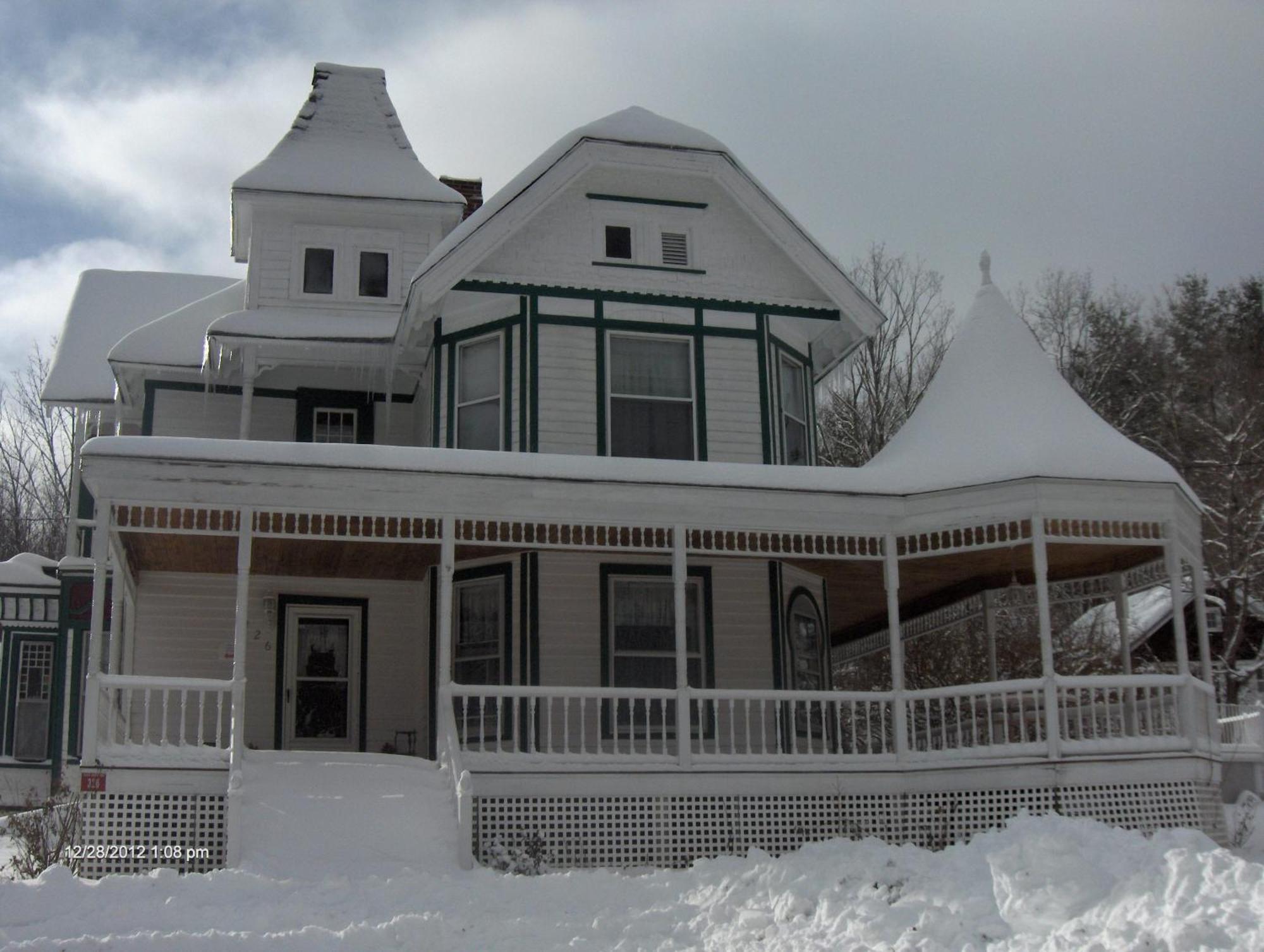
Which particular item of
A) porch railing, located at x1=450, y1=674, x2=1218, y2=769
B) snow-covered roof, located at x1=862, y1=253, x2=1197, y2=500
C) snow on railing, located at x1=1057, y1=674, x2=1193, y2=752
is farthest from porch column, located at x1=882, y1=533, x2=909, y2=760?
snow on railing, located at x1=1057, y1=674, x2=1193, y2=752

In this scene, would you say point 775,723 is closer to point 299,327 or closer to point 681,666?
point 681,666

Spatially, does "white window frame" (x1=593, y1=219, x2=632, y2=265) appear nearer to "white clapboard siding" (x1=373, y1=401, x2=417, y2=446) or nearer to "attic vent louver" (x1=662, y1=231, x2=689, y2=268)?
"attic vent louver" (x1=662, y1=231, x2=689, y2=268)

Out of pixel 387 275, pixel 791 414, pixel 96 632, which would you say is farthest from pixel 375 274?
pixel 96 632

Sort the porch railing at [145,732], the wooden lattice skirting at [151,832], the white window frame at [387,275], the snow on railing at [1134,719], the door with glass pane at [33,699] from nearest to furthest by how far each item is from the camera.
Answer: the wooden lattice skirting at [151,832] → the porch railing at [145,732] → the snow on railing at [1134,719] → the white window frame at [387,275] → the door with glass pane at [33,699]

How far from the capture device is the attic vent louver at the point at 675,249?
17438 mm

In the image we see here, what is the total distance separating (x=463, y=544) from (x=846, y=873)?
233 inches

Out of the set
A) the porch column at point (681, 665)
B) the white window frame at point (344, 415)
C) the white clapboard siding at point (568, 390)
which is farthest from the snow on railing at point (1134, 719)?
the white window frame at point (344, 415)

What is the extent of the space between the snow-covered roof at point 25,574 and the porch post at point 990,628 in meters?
13.6

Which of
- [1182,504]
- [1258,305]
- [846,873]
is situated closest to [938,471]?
[1182,504]

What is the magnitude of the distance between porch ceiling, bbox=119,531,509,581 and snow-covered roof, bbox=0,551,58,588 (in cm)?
482

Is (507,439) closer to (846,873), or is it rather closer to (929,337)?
(846,873)

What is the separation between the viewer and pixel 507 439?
1644 cm

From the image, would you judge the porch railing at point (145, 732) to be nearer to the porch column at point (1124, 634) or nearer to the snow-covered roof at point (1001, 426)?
the snow-covered roof at point (1001, 426)

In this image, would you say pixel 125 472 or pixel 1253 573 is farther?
pixel 1253 573
